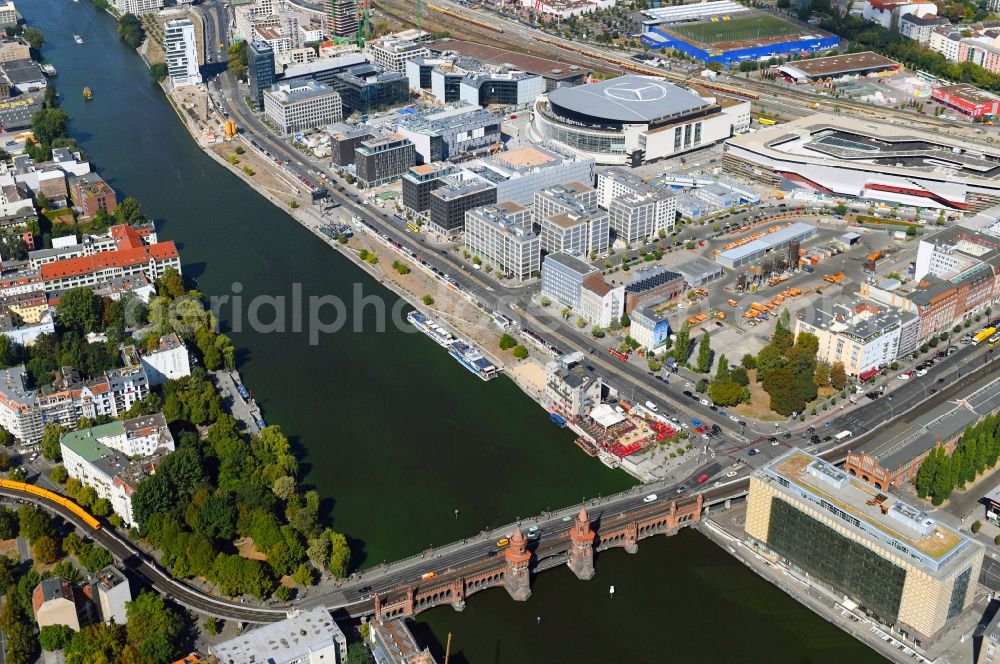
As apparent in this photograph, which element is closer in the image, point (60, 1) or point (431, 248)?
point (431, 248)

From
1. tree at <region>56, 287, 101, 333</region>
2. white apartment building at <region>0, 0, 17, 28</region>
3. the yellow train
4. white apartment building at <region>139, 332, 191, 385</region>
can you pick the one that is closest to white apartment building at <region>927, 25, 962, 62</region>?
white apartment building at <region>139, 332, 191, 385</region>

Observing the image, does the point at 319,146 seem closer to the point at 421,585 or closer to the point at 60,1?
the point at 421,585

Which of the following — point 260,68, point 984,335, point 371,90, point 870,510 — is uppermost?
point 260,68

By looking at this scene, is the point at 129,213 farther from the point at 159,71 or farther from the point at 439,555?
the point at 439,555

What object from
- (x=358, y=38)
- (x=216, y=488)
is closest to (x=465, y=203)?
(x=216, y=488)

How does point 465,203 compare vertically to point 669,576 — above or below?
above

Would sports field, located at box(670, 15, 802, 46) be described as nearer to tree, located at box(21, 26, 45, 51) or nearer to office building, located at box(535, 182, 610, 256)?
office building, located at box(535, 182, 610, 256)

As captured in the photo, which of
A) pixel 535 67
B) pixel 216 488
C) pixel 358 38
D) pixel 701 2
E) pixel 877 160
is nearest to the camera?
pixel 216 488

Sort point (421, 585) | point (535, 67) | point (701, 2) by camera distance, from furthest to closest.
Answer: point (701, 2) → point (535, 67) → point (421, 585)

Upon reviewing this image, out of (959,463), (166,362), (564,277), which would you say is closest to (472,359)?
(564,277)
